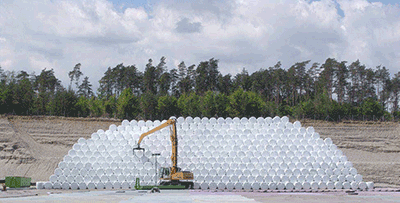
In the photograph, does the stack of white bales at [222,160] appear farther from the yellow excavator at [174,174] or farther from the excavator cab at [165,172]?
the yellow excavator at [174,174]

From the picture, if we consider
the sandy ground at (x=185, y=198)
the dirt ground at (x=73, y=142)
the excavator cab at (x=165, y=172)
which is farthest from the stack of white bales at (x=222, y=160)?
the dirt ground at (x=73, y=142)

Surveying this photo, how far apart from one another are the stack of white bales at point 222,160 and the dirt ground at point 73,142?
32.2ft

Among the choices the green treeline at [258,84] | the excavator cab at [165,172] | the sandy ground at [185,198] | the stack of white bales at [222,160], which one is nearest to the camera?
the sandy ground at [185,198]

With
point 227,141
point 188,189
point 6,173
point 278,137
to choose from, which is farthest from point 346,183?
point 6,173

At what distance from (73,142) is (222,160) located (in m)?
21.6

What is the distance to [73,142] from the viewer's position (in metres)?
42.2

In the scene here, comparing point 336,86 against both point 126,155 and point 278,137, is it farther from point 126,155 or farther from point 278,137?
point 126,155

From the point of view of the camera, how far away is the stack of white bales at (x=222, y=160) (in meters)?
25.1

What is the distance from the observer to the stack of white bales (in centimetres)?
2511

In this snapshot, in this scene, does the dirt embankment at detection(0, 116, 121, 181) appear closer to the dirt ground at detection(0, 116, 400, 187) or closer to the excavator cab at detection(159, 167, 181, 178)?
the dirt ground at detection(0, 116, 400, 187)

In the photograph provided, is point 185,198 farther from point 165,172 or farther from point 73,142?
point 73,142

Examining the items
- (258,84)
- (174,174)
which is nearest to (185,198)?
(174,174)

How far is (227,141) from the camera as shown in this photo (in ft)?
88.3

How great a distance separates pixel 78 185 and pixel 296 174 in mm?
13026
